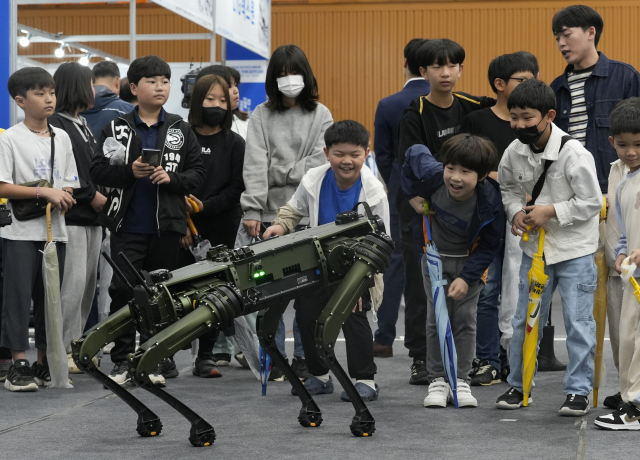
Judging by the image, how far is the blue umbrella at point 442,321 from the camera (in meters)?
3.46

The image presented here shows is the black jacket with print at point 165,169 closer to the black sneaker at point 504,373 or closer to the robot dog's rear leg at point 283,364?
the robot dog's rear leg at point 283,364

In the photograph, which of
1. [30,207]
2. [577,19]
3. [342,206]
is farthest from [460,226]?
[30,207]

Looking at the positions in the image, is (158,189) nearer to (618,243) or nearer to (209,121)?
(209,121)

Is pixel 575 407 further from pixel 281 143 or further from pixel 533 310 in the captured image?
pixel 281 143

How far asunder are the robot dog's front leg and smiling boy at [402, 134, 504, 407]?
1.92ft

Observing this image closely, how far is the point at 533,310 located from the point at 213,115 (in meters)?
1.99

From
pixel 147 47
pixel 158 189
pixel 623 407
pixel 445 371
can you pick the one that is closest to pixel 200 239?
pixel 158 189

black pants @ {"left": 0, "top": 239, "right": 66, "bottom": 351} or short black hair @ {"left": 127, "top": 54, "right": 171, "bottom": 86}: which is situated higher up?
short black hair @ {"left": 127, "top": 54, "right": 171, "bottom": 86}

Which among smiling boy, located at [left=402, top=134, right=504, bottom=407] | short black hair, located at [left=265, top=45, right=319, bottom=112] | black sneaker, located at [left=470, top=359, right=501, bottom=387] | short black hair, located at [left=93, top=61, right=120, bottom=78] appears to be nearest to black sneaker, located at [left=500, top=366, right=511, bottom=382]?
black sneaker, located at [left=470, top=359, right=501, bottom=387]

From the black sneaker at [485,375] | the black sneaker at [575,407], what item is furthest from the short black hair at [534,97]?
the black sneaker at [485,375]

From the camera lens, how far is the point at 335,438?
298 centimetres

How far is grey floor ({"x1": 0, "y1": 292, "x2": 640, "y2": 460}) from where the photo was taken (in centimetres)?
278

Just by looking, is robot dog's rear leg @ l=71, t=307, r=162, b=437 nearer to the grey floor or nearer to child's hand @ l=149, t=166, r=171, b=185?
the grey floor

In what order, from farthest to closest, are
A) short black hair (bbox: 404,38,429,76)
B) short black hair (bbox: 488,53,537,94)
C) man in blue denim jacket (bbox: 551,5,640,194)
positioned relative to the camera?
short black hair (bbox: 404,38,429,76) < short black hair (bbox: 488,53,537,94) < man in blue denim jacket (bbox: 551,5,640,194)
